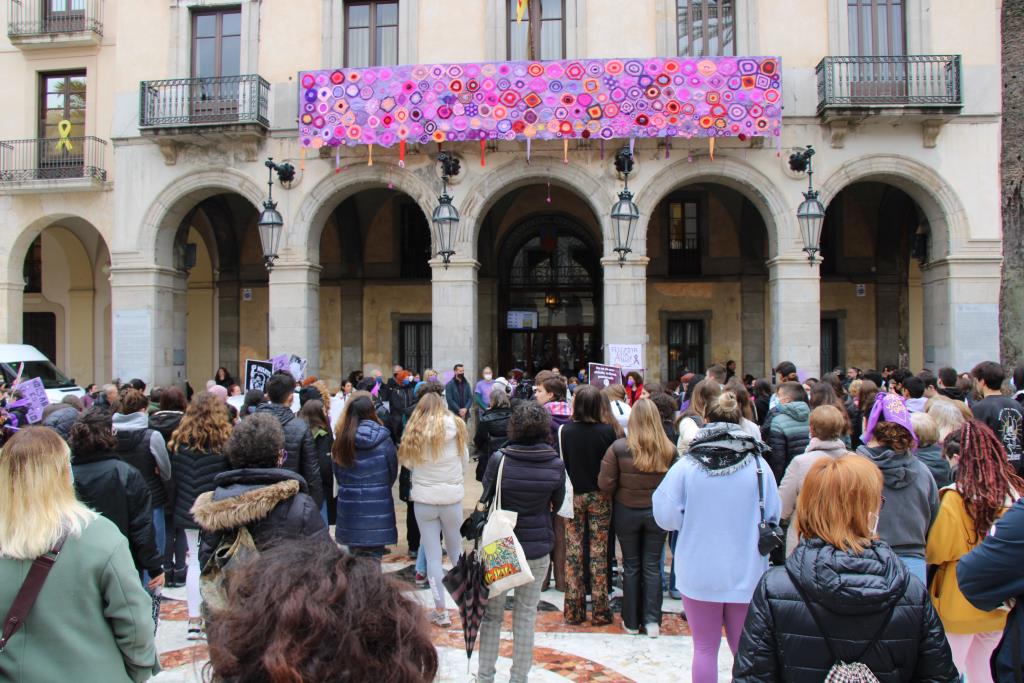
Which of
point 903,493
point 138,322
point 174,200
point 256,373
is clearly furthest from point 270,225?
point 903,493

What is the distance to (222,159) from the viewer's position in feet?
51.1

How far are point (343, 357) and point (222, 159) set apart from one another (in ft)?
20.0

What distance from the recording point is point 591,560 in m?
6.21

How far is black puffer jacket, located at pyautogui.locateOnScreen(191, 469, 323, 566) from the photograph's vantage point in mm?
3482

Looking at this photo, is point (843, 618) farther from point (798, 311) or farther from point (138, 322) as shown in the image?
point (138, 322)

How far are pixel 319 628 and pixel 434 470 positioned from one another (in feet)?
15.9

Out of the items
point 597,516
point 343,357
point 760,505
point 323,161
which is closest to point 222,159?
point 323,161

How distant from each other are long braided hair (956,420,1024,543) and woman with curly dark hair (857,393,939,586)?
52 centimetres

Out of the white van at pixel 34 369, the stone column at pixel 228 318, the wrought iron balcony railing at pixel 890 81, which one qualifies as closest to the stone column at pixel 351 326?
the stone column at pixel 228 318

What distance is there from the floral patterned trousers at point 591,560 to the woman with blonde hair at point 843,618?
3.58 meters

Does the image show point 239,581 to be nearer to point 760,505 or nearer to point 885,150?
point 760,505

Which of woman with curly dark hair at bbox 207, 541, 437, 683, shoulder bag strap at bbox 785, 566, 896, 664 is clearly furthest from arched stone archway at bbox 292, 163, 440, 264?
woman with curly dark hair at bbox 207, 541, 437, 683

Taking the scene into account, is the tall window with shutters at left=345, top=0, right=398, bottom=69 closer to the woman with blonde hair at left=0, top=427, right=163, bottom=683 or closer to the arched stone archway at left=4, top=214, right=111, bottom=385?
the arched stone archway at left=4, top=214, right=111, bottom=385

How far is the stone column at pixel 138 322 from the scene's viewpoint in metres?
15.8
